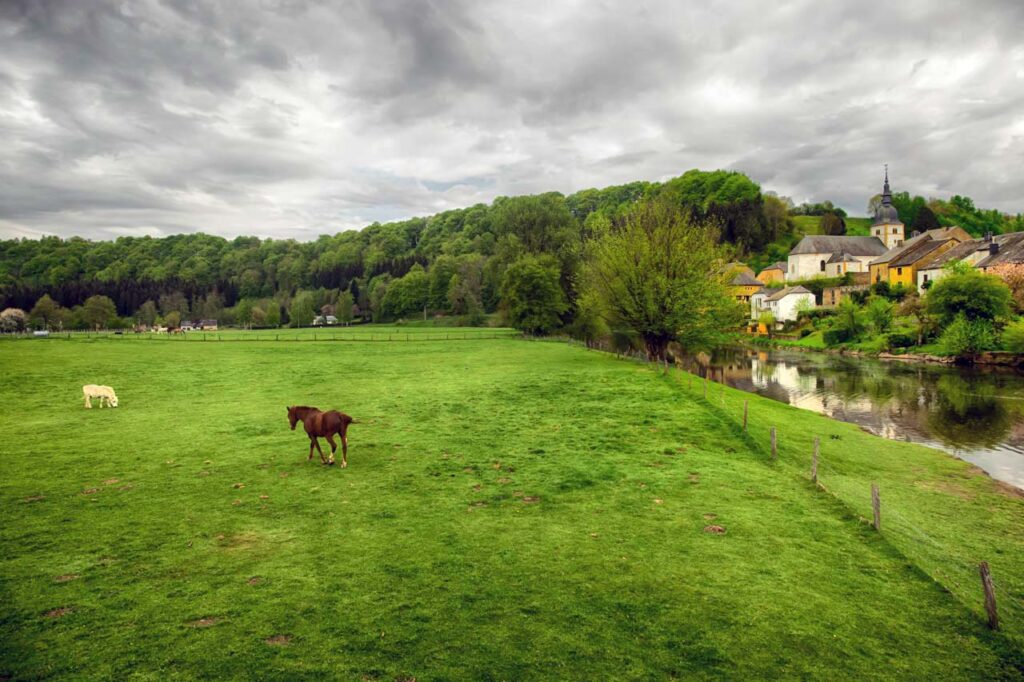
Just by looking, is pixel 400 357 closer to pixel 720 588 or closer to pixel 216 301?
pixel 720 588

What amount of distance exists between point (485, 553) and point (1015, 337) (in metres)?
65.3

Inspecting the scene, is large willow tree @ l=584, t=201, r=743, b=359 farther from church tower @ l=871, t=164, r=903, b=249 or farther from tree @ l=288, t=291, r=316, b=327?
church tower @ l=871, t=164, r=903, b=249

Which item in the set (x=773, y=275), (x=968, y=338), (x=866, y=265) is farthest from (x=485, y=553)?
(x=866, y=265)

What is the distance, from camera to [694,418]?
24.7 meters

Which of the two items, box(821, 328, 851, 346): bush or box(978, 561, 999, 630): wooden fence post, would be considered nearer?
box(978, 561, 999, 630): wooden fence post

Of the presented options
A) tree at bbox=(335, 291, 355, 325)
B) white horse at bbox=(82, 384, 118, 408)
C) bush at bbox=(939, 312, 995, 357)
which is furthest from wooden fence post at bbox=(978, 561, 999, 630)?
tree at bbox=(335, 291, 355, 325)

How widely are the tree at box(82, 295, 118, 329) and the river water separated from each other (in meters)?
127

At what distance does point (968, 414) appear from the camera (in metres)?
34.5

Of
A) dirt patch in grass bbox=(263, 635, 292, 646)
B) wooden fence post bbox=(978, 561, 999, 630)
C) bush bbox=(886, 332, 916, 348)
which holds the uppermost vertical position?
dirt patch in grass bbox=(263, 635, 292, 646)

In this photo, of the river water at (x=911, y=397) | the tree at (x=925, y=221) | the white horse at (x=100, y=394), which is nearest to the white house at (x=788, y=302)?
the river water at (x=911, y=397)

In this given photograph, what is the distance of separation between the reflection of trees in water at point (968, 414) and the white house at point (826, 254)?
91.6 m

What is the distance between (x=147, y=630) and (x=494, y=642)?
221 inches

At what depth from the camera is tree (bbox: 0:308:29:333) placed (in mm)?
109719

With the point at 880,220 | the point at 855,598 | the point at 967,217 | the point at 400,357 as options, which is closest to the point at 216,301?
the point at 400,357
